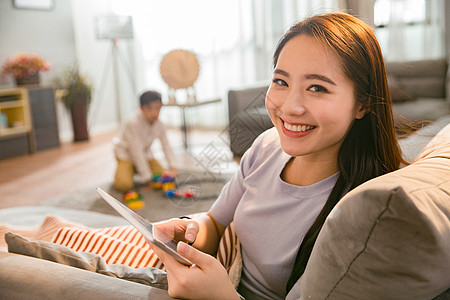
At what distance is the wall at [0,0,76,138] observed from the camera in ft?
14.6

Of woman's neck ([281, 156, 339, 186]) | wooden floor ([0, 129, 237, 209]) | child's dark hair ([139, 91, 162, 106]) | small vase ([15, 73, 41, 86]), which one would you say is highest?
small vase ([15, 73, 41, 86])

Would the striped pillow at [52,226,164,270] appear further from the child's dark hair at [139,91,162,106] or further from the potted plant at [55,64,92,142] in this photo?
the potted plant at [55,64,92,142]

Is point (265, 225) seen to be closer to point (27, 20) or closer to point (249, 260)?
point (249, 260)

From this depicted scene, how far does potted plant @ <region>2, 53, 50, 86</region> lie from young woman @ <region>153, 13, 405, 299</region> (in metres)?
3.90

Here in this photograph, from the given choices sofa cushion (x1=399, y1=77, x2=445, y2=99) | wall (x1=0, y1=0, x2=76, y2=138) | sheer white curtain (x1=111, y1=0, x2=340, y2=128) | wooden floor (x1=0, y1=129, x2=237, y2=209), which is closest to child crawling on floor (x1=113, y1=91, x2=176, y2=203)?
wooden floor (x1=0, y1=129, x2=237, y2=209)

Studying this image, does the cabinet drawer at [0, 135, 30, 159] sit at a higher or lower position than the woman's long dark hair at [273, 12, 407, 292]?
lower

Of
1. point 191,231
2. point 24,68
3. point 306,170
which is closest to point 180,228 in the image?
point 191,231

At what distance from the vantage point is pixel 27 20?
15.2 ft

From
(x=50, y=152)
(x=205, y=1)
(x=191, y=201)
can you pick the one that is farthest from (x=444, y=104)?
(x=50, y=152)

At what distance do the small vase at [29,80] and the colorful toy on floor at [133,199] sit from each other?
233cm

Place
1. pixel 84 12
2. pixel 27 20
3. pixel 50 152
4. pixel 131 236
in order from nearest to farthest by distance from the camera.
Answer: pixel 131 236
pixel 50 152
pixel 27 20
pixel 84 12

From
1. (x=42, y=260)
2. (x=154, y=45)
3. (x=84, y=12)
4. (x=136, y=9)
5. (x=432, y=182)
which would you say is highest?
(x=84, y=12)

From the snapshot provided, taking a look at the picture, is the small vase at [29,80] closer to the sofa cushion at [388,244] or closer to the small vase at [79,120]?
the small vase at [79,120]

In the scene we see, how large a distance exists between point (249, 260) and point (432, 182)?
46 cm
